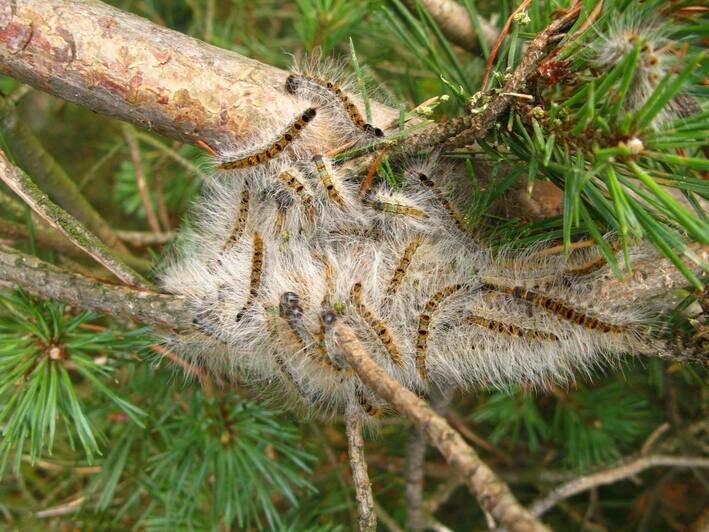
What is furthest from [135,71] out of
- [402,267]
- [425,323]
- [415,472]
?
[415,472]

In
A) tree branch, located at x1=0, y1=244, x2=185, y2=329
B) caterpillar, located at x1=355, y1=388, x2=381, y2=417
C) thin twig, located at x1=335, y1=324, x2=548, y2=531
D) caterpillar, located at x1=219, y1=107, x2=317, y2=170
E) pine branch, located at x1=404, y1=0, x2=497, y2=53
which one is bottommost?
thin twig, located at x1=335, y1=324, x2=548, y2=531

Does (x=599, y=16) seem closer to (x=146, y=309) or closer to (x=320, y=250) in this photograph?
(x=320, y=250)

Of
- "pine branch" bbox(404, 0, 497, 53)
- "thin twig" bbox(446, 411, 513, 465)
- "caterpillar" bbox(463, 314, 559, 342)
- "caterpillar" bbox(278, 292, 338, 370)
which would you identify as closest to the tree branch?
"caterpillar" bbox(278, 292, 338, 370)

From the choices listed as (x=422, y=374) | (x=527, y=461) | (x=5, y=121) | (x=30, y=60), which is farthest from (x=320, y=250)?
(x=527, y=461)

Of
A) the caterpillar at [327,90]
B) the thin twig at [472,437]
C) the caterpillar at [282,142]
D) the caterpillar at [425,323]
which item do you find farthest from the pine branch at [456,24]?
the thin twig at [472,437]

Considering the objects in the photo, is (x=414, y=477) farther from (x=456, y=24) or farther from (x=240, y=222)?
(x=456, y=24)

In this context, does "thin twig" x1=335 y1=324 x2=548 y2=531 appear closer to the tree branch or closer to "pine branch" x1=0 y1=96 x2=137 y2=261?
the tree branch
